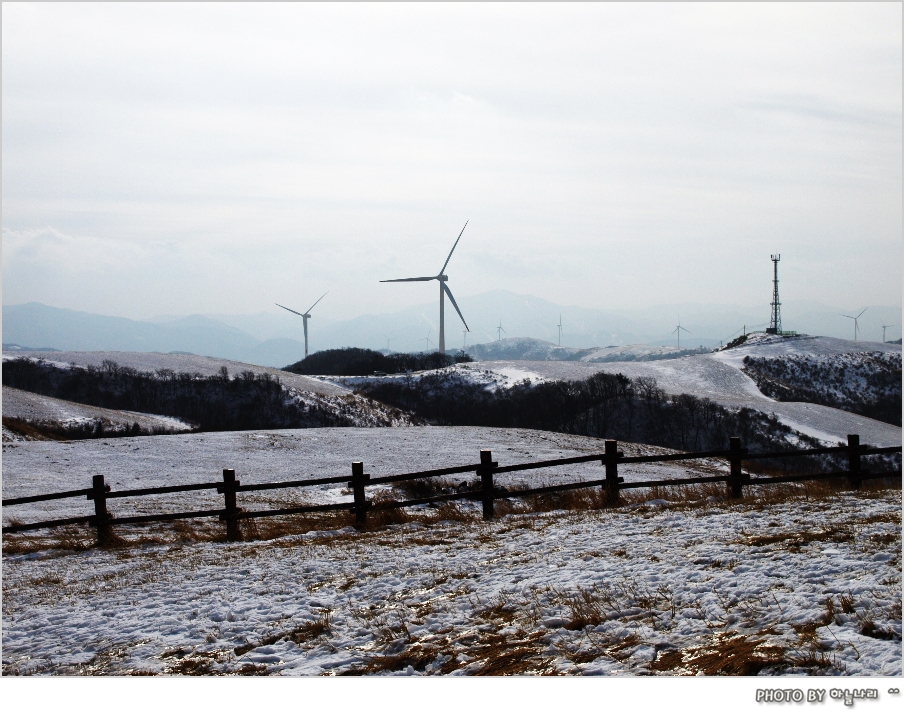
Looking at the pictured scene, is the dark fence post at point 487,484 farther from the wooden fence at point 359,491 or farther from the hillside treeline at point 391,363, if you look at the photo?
the hillside treeline at point 391,363

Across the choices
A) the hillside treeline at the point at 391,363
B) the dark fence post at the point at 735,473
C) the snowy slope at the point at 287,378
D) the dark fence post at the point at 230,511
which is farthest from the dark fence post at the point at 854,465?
the hillside treeline at the point at 391,363

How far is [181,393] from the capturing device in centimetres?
10362

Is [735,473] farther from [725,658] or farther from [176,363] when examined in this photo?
[176,363]

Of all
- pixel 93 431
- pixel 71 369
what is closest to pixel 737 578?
pixel 93 431

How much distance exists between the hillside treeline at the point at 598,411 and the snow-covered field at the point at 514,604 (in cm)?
7065

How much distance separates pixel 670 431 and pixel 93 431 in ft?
201

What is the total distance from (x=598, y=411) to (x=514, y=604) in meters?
88.7

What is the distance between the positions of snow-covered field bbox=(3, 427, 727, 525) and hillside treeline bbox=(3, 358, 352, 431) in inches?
1721

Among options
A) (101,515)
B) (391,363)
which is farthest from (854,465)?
(391,363)

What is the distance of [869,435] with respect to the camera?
82250 millimetres

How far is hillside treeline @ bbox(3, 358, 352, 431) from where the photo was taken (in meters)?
96.1

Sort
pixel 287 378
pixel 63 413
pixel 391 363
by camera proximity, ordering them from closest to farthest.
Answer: pixel 63 413 < pixel 287 378 < pixel 391 363
